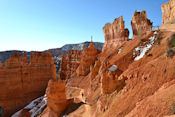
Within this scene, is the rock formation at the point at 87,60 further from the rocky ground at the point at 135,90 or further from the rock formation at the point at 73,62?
the rocky ground at the point at 135,90

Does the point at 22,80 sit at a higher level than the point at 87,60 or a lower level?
lower

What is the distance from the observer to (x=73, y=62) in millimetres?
41781

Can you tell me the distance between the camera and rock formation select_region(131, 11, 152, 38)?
2588cm

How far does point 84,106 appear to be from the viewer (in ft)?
51.4

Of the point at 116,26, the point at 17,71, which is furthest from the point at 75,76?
the point at 116,26

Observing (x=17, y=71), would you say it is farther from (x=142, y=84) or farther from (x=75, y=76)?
(x=142, y=84)

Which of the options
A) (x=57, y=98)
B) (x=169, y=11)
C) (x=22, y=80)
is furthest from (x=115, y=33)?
(x=22, y=80)

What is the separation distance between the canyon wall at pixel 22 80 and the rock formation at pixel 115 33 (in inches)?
673

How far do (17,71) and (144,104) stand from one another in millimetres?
27110

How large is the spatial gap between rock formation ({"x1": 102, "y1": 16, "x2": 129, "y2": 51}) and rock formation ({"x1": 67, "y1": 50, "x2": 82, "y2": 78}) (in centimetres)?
1071

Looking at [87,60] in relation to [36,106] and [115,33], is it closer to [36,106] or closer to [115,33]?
[115,33]

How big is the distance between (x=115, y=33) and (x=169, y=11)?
12.6 meters

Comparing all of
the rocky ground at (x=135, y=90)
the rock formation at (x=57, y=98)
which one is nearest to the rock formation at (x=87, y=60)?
the rocky ground at (x=135, y=90)

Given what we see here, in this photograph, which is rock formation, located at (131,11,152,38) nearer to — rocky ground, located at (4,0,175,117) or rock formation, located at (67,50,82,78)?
rocky ground, located at (4,0,175,117)
